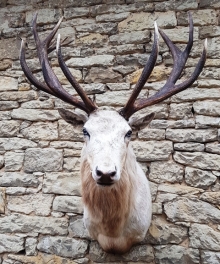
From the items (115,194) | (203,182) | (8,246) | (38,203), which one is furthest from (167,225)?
(8,246)

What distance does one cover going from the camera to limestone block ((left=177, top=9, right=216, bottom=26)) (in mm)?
3965

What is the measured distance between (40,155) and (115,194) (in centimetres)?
126

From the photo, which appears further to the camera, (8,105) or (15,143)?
(8,105)

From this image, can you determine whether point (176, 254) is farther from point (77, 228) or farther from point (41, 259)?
point (41, 259)

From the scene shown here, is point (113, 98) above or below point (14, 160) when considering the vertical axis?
above

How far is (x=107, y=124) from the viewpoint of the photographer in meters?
2.70

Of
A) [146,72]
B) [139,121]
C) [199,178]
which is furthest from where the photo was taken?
[199,178]

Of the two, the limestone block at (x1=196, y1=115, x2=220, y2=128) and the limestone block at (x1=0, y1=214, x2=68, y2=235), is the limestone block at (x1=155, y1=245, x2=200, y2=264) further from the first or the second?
the limestone block at (x1=196, y1=115, x2=220, y2=128)

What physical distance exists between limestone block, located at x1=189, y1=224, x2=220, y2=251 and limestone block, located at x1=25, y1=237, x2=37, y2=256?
1381 millimetres

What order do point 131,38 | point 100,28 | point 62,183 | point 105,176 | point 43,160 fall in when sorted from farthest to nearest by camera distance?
point 100,28, point 131,38, point 43,160, point 62,183, point 105,176

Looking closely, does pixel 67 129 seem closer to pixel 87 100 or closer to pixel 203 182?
pixel 87 100

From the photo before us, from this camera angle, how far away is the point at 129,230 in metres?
3.01

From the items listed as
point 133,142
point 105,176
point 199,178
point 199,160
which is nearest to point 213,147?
point 199,160

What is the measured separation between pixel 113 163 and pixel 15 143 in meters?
1.76
